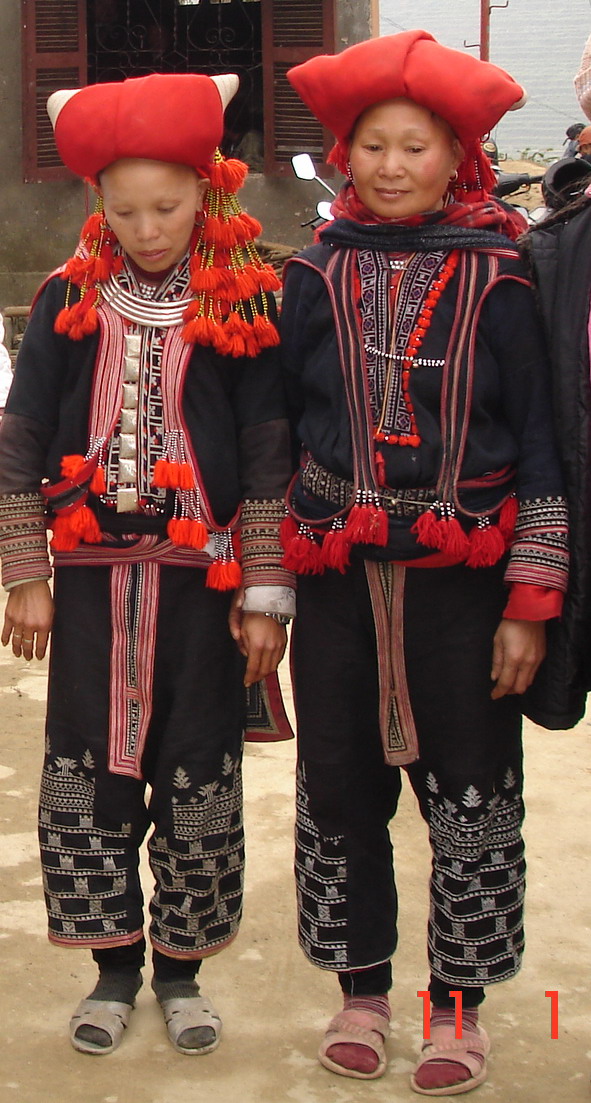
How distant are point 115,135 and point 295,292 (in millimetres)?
413

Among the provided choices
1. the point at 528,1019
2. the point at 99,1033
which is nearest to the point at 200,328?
the point at 99,1033

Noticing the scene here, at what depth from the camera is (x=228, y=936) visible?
2559 mm

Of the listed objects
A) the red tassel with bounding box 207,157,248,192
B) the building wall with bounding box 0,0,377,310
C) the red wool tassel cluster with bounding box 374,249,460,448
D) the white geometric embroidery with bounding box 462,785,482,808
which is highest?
the building wall with bounding box 0,0,377,310

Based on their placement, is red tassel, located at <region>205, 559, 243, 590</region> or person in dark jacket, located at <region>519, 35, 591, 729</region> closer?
person in dark jacket, located at <region>519, 35, 591, 729</region>

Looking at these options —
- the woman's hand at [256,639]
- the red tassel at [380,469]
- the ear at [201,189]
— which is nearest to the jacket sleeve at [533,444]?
the red tassel at [380,469]

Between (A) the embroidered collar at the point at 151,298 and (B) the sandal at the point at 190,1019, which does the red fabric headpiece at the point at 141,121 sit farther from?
(B) the sandal at the point at 190,1019

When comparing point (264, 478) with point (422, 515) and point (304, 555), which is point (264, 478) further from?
point (422, 515)

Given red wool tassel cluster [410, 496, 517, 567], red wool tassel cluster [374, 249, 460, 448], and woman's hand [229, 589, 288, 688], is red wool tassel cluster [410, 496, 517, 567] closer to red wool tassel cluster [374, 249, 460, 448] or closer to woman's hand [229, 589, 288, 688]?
red wool tassel cluster [374, 249, 460, 448]

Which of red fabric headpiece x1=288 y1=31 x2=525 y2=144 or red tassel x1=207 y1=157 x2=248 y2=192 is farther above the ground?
red fabric headpiece x1=288 y1=31 x2=525 y2=144

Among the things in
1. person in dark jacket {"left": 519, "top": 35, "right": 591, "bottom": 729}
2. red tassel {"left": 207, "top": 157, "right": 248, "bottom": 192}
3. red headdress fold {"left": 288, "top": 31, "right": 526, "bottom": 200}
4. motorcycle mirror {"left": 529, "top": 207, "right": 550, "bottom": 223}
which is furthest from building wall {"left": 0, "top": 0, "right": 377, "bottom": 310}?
person in dark jacket {"left": 519, "top": 35, "right": 591, "bottom": 729}

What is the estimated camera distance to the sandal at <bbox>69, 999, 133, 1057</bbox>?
2.45m

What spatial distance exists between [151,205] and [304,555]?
67 cm

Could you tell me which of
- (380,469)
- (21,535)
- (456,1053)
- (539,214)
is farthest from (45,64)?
(456,1053)

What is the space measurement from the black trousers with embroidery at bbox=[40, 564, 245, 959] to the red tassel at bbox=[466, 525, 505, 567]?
19.8 inches
